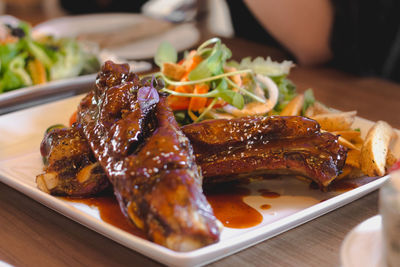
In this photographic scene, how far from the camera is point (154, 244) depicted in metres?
1.24

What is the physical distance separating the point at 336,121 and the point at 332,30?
7.03 ft

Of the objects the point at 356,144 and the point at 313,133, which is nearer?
the point at 313,133

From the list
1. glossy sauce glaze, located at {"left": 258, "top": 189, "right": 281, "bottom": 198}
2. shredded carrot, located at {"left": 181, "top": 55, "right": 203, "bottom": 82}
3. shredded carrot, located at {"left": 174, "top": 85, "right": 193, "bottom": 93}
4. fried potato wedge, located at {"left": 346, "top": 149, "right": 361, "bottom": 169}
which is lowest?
glossy sauce glaze, located at {"left": 258, "top": 189, "right": 281, "bottom": 198}

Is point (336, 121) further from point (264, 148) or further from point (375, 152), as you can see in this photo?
point (264, 148)

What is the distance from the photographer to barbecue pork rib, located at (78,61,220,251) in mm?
1218

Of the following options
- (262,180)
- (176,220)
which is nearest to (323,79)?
(262,180)

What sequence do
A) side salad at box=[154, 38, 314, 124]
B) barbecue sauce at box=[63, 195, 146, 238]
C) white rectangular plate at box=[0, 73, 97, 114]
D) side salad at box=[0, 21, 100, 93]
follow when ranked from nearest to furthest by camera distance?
barbecue sauce at box=[63, 195, 146, 238], side salad at box=[154, 38, 314, 124], white rectangular plate at box=[0, 73, 97, 114], side salad at box=[0, 21, 100, 93]

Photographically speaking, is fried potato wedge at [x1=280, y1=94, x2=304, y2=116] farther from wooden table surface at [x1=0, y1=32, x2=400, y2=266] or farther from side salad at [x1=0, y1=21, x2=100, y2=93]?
side salad at [x1=0, y1=21, x2=100, y2=93]

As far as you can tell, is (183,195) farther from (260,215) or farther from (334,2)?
(334,2)

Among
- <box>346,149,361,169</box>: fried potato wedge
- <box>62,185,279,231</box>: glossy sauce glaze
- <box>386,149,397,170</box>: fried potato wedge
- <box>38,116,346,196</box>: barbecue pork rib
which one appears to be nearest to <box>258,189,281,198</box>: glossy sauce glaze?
<box>62,185,279,231</box>: glossy sauce glaze

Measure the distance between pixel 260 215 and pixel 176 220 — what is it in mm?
519

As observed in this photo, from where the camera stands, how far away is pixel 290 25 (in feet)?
14.8

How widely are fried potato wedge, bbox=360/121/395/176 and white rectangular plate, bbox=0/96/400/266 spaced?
8cm

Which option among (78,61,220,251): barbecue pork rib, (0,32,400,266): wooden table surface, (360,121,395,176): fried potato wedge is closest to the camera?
(78,61,220,251): barbecue pork rib
